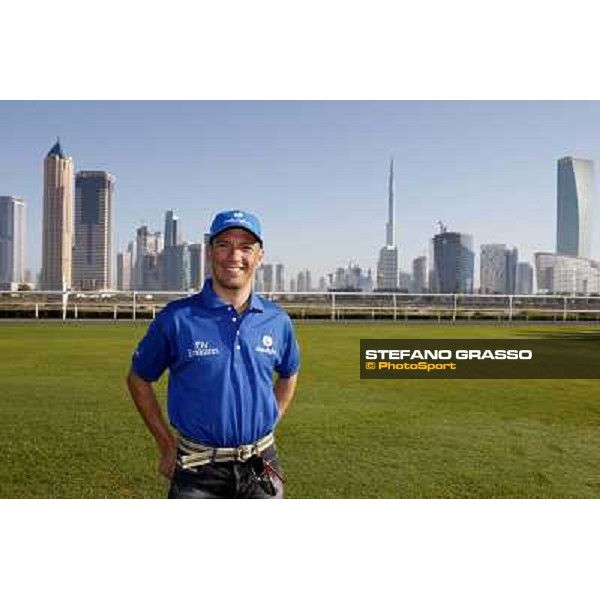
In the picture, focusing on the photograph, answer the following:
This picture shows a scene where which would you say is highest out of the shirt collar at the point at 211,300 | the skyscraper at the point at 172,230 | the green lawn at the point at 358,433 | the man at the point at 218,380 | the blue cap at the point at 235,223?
the skyscraper at the point at 172,230

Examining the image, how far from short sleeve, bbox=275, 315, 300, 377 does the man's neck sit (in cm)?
17

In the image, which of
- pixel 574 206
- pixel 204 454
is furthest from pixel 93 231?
pixel 574 206

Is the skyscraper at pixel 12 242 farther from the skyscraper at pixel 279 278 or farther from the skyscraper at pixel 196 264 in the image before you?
the skyscraper at pixel 279 278

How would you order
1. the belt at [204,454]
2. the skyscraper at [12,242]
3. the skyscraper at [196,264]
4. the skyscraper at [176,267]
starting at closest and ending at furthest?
the belt at [204,454]
the skyscraper at [196,264]
the skyscraper at [176,267]
the skyscraper at [12,242]

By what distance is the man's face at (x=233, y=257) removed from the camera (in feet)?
6.80

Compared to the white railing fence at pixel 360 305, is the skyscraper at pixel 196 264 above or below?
above

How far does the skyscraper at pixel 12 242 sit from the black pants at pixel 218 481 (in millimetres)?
2032

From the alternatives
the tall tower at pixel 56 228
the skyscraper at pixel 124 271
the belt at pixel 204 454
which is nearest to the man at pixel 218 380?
the belt at pixel 204 454

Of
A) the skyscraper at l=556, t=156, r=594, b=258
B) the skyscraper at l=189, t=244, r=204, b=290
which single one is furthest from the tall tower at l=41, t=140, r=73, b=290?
the skyscraper at l=556, t=156, r=594, b=258

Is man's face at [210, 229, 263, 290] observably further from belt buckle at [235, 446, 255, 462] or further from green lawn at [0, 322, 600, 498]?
green lawn at [0, 322, 600, 498]

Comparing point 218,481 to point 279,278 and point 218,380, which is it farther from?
point 279,278

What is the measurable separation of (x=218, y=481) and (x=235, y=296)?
2.03ft

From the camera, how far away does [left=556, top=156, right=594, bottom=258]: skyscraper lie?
11.2 ft

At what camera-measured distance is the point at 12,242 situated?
3.46 metres
